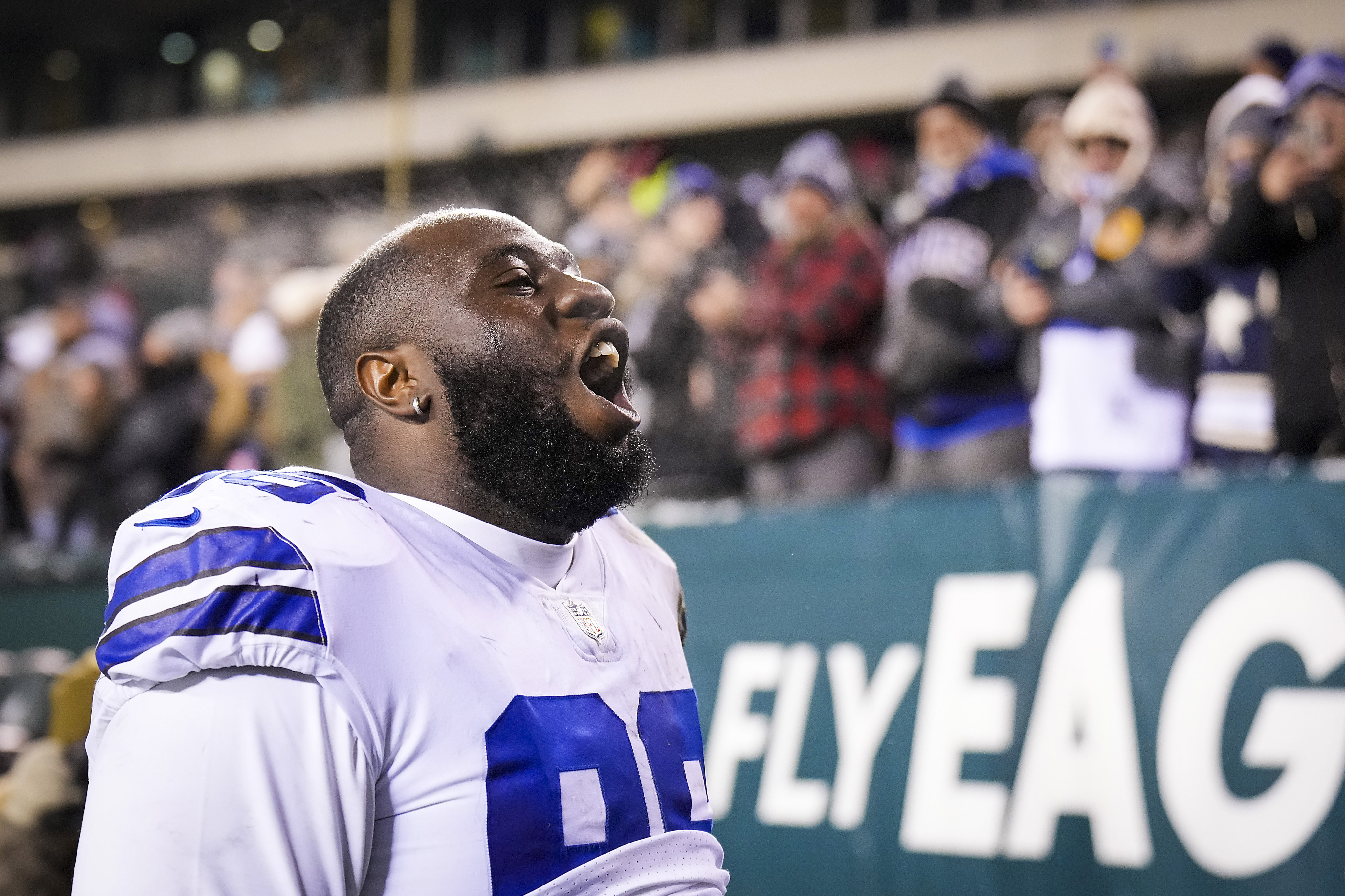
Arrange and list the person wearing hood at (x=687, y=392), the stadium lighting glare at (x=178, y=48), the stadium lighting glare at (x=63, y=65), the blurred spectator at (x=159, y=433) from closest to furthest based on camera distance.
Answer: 1. the person wearing hood at (x=687, y=392)
2. the blurred spectator at (x=159, y=433)
3. the stadium lighting glare at (x=178, y=48)
4. the stadium lighting glare at (x=63, y=65)

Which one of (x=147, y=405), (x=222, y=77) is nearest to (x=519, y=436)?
(x=147, y=405)

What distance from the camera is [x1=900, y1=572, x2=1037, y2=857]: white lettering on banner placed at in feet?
12.6

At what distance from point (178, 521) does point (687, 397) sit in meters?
4.34

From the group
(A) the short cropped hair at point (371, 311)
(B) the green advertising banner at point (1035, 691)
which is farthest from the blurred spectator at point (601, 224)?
(A) the short cropped hair at point (371, 311)

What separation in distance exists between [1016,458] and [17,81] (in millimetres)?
21968

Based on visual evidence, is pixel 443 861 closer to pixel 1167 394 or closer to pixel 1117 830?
pixel 1117 830

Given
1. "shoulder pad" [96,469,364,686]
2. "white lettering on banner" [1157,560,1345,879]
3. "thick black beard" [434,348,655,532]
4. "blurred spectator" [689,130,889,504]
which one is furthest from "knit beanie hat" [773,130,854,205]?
"shoulder pad" [96,469,364,686]

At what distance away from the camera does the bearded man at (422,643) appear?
1.49m

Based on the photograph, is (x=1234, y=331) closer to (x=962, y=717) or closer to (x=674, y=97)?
(x=962, y=717)

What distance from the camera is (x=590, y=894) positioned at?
1.64 metres

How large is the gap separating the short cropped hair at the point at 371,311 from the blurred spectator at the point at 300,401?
4369mm

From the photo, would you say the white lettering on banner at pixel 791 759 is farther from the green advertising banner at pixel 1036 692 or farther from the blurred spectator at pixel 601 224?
the blurred spectator at pixel 601 224

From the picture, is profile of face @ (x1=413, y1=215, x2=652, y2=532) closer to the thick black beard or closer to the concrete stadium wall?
the thick black beard

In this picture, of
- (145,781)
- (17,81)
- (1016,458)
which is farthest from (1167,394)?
(17,81)
